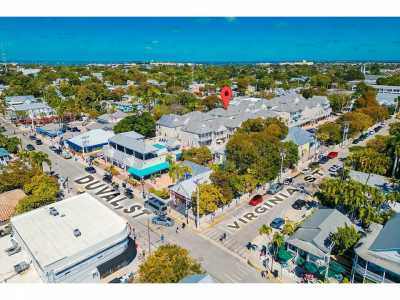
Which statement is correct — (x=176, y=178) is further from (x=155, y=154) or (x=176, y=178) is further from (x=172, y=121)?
(x=172, y=121)

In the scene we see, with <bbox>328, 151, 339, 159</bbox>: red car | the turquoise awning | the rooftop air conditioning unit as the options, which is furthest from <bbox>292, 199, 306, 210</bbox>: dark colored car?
the rooftop air conditioning unit

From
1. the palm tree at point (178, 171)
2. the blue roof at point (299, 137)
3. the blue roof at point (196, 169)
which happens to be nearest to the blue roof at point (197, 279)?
the palm tree at point (178, 171)

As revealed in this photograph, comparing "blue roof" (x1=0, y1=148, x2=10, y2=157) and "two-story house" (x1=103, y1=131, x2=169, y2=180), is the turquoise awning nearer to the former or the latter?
"two-story house" (x1=103, y1=131, x2=169, y2=180)

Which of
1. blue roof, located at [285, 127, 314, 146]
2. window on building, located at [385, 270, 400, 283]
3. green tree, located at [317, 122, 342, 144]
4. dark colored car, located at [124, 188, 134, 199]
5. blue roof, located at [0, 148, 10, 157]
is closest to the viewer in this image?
window on building, located at [385, 270, 400, 283]

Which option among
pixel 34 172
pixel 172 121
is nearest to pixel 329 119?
pixel 172 121

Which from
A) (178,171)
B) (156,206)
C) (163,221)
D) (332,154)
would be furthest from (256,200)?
(332,154)

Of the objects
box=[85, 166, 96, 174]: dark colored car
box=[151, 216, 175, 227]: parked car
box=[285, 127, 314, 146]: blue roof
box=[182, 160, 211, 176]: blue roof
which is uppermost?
box=[285, 127, 314, 146]: blue roof

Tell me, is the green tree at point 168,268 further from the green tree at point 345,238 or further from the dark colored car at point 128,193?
the dark colored car at point 128,193

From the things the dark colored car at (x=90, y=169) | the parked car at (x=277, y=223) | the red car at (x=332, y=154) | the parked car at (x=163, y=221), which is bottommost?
the parked car at (x=163, y=221)
